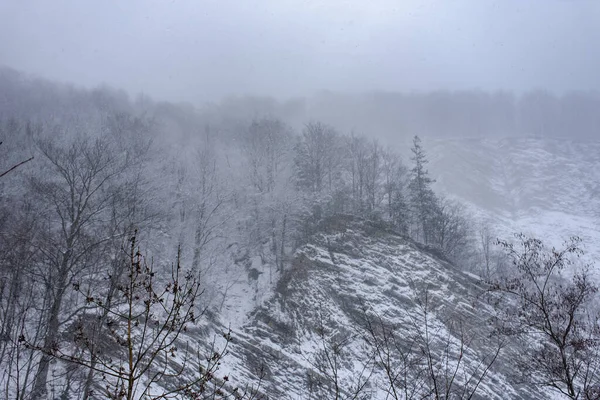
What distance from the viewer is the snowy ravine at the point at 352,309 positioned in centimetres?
1648

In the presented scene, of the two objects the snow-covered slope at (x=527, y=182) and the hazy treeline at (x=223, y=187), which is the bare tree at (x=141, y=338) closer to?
the hazy treeline at (x=223, y=187)

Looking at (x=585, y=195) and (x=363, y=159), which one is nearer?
(x=363, y=159)

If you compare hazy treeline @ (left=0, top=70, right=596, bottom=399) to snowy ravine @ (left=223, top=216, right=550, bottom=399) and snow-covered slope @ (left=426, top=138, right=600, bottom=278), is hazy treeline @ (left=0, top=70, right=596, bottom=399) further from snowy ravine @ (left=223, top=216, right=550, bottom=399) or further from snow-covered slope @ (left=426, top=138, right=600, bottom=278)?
snow-covered slope @ (left=426, top=138, right=600, bottom=278)

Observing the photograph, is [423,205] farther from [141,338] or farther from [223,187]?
[141,338]

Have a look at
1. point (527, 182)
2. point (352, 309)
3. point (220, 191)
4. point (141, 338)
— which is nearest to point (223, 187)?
point (220, 191)

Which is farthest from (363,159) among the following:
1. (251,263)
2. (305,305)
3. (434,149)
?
(434,149)

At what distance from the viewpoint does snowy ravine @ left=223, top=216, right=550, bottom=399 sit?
649 inches

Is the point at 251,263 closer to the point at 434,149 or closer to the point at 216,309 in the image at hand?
the point at 216,309

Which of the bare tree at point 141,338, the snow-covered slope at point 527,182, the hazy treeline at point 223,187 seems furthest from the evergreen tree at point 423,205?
the snow-covered slope at point 527,182

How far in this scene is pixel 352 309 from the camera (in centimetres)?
2116

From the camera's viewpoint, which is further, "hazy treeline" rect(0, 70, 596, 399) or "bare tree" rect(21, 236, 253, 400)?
"hazy treeline" rect(0, 70, 596, 399)

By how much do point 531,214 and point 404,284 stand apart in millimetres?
53631

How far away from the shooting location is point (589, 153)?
88125 mm

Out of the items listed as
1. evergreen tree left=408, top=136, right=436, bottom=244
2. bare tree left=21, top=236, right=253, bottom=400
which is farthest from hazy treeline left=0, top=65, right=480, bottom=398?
bare tree left=21, top=236, right=253, bottom=400
